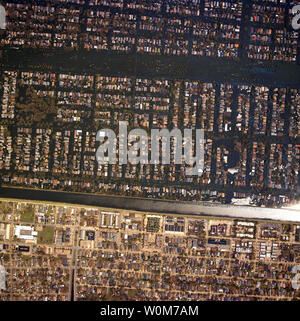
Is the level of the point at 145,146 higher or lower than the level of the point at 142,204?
higher

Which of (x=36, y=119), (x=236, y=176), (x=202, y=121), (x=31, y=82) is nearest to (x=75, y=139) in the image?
(x=36, y=119)

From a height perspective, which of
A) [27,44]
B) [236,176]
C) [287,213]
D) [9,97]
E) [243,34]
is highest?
[243,34]

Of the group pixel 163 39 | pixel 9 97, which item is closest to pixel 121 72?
pixel 163 39

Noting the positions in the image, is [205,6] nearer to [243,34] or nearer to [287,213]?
[243,34]

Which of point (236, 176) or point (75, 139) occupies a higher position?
point (75, 139)

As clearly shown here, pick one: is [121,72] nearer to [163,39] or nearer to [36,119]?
[163,39]

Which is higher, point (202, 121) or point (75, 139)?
point (202, 121)
